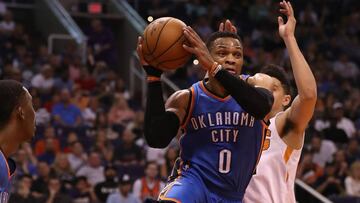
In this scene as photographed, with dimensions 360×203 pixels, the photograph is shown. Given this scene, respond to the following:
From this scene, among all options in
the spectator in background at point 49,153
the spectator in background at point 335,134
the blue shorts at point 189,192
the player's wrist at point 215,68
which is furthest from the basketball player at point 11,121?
the spectator in background at point 335,134

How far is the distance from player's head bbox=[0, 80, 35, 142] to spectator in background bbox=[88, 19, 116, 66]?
12.7 m

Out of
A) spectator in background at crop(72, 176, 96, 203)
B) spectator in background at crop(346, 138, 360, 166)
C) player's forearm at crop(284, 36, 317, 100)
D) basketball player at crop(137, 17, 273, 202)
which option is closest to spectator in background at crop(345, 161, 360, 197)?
spectator in background at crop(346, 138, 360, 166)

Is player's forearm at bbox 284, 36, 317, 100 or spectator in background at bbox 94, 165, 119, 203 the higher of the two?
player's forearm at bbox 284, 36, 317, 100

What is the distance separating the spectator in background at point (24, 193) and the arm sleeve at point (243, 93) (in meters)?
5.85

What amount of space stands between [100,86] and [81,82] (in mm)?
374

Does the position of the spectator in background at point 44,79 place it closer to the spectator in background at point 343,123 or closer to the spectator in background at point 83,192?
the spectator in background at point 83,192

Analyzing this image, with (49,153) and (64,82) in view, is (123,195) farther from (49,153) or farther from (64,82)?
(64,82)

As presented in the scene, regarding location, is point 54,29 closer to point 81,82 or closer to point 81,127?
point 81,82

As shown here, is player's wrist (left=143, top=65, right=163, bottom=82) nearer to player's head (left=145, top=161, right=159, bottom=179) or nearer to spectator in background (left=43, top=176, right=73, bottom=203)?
spectator in background (left=43, top=176, right=73, bottom=203)

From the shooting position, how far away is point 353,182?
12.0 meters

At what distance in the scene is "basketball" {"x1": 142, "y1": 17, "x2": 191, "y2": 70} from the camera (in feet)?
15.1

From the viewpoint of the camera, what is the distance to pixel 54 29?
17219mm

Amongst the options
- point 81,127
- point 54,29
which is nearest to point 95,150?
point 81,127

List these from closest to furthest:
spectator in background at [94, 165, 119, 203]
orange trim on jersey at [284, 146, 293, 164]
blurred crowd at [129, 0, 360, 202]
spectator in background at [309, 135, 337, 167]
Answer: orange trim on jersey at [284, 146, 293, 164], spectator in background at [94, 165, 119, 203], blurred crowd at [129, 0, 360, 202], spectator in background at [309, 135, 337, 167]
